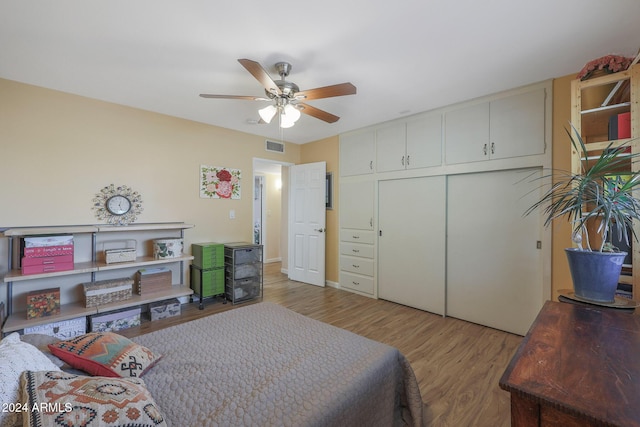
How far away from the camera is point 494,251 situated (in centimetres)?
297

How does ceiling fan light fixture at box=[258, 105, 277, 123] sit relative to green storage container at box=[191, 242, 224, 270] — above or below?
above

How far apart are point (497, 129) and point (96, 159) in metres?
4.35

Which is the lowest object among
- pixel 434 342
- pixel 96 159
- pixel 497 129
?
pixel 434 342

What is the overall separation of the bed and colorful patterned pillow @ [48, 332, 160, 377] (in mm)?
70

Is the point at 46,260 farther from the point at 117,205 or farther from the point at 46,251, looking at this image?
the point at 117,205

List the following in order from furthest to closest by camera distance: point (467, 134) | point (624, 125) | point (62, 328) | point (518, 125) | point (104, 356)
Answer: point (467, 134)
point (518, 125)
point (62, 328)
point (624, 125)
point (104, 356)

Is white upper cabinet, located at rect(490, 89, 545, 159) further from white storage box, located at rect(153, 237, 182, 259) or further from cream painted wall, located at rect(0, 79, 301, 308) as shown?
white storage box, located at rect(153, 237, 182, 259)

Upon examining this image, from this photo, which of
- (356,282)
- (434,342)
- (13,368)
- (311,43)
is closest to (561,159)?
(434,342)

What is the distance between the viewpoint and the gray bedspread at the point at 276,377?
3.41 ft

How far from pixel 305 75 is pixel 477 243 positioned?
2.54 meters

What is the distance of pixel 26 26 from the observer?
1.84 metres

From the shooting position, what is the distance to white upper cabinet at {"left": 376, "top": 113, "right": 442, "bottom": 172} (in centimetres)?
334

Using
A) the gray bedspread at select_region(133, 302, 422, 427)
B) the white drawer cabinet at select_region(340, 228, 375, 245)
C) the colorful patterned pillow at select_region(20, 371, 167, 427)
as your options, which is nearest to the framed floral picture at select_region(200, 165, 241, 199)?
the white drawer cabinet at select_region(340, 228, 375, 245)

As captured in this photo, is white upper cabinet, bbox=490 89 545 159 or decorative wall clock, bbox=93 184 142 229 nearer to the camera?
white upper cabinet, bbox=490 89 545 159
